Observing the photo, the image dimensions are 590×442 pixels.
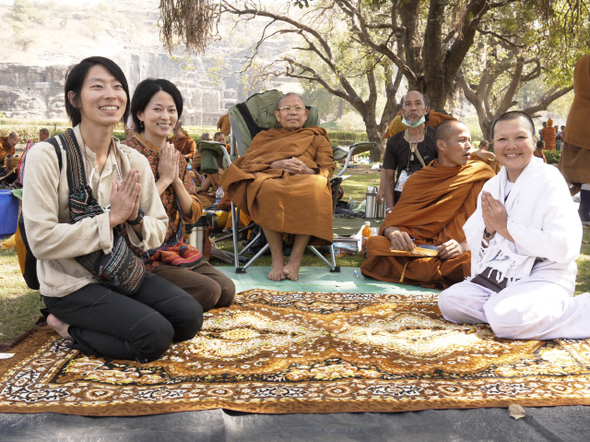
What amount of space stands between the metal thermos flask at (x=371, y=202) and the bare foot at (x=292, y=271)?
369 centimetres

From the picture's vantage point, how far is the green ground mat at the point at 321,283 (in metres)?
4.08

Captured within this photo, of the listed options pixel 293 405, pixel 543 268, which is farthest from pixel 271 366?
pixel 543 268

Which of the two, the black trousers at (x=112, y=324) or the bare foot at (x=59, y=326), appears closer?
the black trousers at (x=112, y=324)

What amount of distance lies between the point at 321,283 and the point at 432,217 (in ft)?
3.54

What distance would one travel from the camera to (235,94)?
263 feet

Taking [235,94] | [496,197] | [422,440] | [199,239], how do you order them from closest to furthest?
[422,440] → [496,197] → [199,239] → [235,94]

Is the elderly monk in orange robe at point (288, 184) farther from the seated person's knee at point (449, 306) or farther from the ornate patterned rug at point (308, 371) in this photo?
the seated person's knee at point (449, 306)

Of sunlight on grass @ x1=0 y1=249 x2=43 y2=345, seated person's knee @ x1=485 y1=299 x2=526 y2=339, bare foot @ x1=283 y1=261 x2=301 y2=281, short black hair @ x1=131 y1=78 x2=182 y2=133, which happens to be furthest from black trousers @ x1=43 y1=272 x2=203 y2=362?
bare foot @ x1=283 y1=261 x2=301 y2=281

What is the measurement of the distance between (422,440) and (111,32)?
93.9 m

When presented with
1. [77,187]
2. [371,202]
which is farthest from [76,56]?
[77,187]

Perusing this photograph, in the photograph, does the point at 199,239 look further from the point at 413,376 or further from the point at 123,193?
the point at 413,376

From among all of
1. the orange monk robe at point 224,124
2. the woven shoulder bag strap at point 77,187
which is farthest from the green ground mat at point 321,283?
the orange monk robe at point 224,124

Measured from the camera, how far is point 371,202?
25.9 feet

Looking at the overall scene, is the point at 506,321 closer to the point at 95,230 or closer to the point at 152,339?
the point at 152,339
